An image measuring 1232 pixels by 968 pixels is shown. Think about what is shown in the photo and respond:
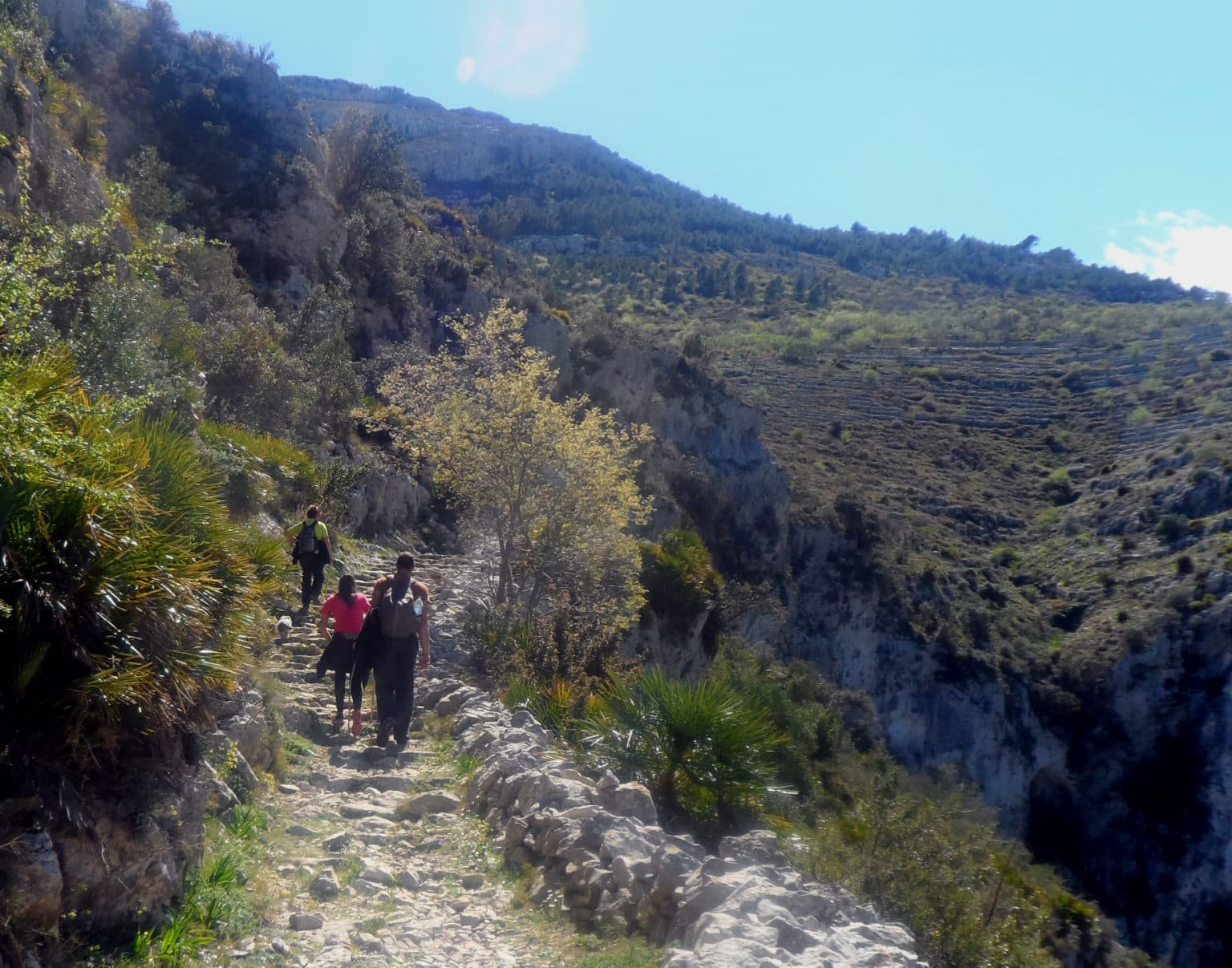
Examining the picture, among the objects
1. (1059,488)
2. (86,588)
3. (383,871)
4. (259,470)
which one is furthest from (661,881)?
(1059,488)

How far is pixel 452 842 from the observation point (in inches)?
237

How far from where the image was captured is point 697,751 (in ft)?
21.9

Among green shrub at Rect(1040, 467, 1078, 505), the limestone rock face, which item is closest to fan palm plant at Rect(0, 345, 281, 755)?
the limestone rock face

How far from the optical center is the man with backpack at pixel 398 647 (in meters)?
7.52

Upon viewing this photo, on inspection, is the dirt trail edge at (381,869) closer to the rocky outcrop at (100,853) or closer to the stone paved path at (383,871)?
the stone paved path at (383,871)

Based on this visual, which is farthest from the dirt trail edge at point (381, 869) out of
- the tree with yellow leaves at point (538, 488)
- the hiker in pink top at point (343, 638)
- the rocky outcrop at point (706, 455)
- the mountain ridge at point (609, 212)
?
the mountain ridge at point (609, 212)

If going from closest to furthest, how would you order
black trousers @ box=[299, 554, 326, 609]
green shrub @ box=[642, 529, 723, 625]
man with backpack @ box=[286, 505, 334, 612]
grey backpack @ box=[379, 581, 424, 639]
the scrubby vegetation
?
the scrubby vegetation, grey backpack @ box=[379, 581, 424, 639], man with backpack @ box=[286, 505, 334, 612], black trousers @ box=[299, 554, 326, 609], green shrub @ box=[642, 529, 723, 625]

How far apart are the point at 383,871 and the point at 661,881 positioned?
1707 millimetres

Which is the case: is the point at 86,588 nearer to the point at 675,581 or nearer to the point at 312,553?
the point at 312,553

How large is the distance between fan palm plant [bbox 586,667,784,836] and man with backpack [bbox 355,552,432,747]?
6.12ft

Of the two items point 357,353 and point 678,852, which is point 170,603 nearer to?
point 678,852

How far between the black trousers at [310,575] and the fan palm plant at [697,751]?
5586mm

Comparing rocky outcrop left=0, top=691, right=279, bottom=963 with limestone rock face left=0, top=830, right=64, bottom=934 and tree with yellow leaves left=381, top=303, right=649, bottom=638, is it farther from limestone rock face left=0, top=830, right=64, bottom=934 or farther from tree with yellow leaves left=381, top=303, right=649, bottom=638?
tree with yellow leaves left=381, top=303, right=649, bottom=638

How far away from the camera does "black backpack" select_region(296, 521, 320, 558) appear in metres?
11.0
